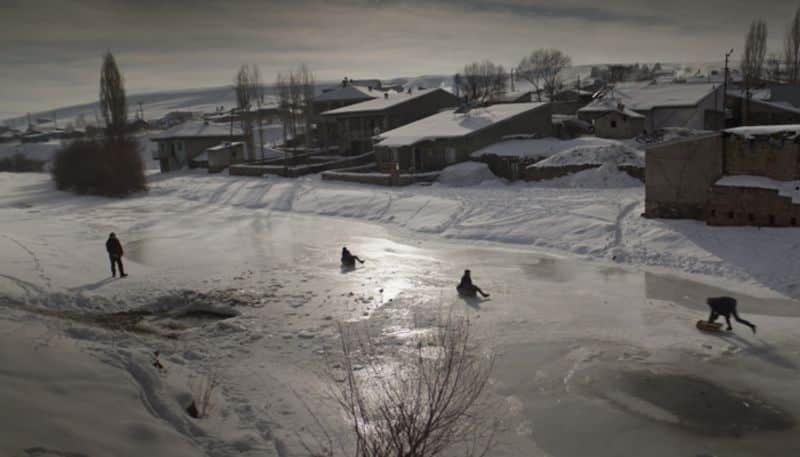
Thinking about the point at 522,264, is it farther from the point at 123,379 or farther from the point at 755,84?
the point at 755,84

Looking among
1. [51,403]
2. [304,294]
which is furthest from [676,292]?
[51,403]

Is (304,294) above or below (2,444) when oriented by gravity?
below

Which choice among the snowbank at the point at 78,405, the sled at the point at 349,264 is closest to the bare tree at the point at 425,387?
the snowbank at the point at 78,405

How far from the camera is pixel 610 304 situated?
53.5 ft

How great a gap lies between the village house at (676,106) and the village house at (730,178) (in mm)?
24343

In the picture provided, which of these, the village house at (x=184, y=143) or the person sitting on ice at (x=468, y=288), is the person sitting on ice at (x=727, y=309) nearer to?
the person sitting on ice at (x=468, y=288)

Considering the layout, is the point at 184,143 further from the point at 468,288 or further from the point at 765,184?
the point at 765,184

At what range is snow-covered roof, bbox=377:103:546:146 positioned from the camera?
41656 mm

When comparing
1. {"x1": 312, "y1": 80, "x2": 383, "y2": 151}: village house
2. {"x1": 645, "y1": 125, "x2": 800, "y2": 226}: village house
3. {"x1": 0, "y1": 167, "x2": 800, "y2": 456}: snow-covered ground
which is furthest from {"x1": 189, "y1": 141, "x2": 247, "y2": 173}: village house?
{"x1": 645, "y1": 125, "x2": 800, "y2": 226}: village house

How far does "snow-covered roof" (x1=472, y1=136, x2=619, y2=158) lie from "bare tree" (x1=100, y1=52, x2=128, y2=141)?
125 feet

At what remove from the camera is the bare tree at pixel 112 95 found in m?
60.5

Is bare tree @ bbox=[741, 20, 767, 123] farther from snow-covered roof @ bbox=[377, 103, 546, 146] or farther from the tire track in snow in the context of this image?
the tire track in snow

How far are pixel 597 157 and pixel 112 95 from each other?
48654mm

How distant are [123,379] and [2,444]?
3.13 m
